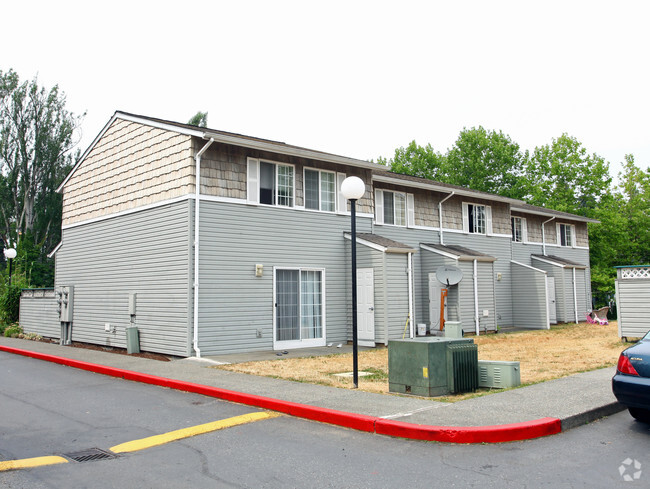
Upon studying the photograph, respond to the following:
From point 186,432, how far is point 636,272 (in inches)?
544

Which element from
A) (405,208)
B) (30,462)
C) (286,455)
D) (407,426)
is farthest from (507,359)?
(30,462)

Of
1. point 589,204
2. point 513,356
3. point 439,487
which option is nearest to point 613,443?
point 439,487

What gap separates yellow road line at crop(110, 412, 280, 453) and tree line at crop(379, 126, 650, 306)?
2606 cm

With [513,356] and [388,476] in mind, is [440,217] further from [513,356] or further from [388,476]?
[388,476]

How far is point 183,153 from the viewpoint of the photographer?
13.5m

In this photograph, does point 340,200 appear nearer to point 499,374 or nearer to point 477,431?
point 499,374

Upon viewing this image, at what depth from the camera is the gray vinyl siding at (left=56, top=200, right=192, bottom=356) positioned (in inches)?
525

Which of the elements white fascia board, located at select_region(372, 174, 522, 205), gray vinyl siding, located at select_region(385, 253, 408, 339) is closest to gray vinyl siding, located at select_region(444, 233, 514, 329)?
white fascia board, located at select_region(372, 174, 522, 205)

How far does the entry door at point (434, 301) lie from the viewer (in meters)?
18.4

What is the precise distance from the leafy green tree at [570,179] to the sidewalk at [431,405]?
33.7m

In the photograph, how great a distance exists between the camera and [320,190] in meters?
16.2

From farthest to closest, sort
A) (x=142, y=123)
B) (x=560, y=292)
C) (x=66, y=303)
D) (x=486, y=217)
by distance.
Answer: (x=560, y=292), (x=486, y=217), (x=66, y=303), (x=142, y=123)

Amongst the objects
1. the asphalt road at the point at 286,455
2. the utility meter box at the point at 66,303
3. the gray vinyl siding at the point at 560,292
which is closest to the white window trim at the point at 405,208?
the gray vinyl siding at the point at 560,292

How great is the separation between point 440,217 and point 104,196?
12.3m
